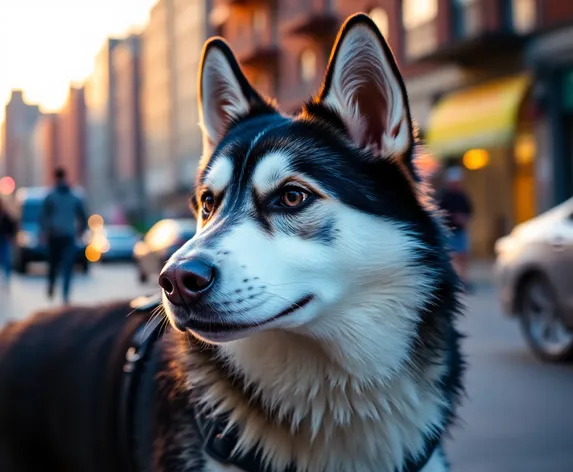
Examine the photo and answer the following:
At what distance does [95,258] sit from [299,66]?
37.0ft

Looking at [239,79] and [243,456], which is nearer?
[243,456]

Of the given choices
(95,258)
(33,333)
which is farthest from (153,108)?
(33,333)

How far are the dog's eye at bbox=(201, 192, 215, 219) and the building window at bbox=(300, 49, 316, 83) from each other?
31.3 meters

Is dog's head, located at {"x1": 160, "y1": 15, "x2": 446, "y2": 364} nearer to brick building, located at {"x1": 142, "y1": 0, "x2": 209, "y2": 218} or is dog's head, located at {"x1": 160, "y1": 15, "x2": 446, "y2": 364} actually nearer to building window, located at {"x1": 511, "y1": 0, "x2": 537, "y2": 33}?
building window, located at {"x1": 511, "y1": 0, "x2": 537, "y2": 33}

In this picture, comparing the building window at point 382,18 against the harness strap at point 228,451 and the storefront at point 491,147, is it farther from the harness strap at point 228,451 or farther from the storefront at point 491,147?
the harness strap at point 228,451

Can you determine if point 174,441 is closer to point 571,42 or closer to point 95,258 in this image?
point 571,42

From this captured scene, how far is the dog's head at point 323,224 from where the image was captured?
8.00 feet

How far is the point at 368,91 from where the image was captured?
2930mm

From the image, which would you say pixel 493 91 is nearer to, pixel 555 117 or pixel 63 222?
pixel 555 117

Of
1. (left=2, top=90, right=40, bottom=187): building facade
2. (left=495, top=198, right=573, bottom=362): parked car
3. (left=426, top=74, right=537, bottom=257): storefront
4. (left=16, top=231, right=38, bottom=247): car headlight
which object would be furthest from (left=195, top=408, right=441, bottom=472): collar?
(left=2, top=90, right=40, bottom=187): building facade

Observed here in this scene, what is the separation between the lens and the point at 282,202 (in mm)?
2715

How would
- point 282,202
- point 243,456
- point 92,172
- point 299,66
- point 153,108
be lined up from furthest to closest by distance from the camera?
point 92,172 < point 153,108 < point 299,66 < point 282,202 < point 243,456

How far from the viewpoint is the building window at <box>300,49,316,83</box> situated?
3406 centimetres

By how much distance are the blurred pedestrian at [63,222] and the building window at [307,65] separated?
2067 centimetres
